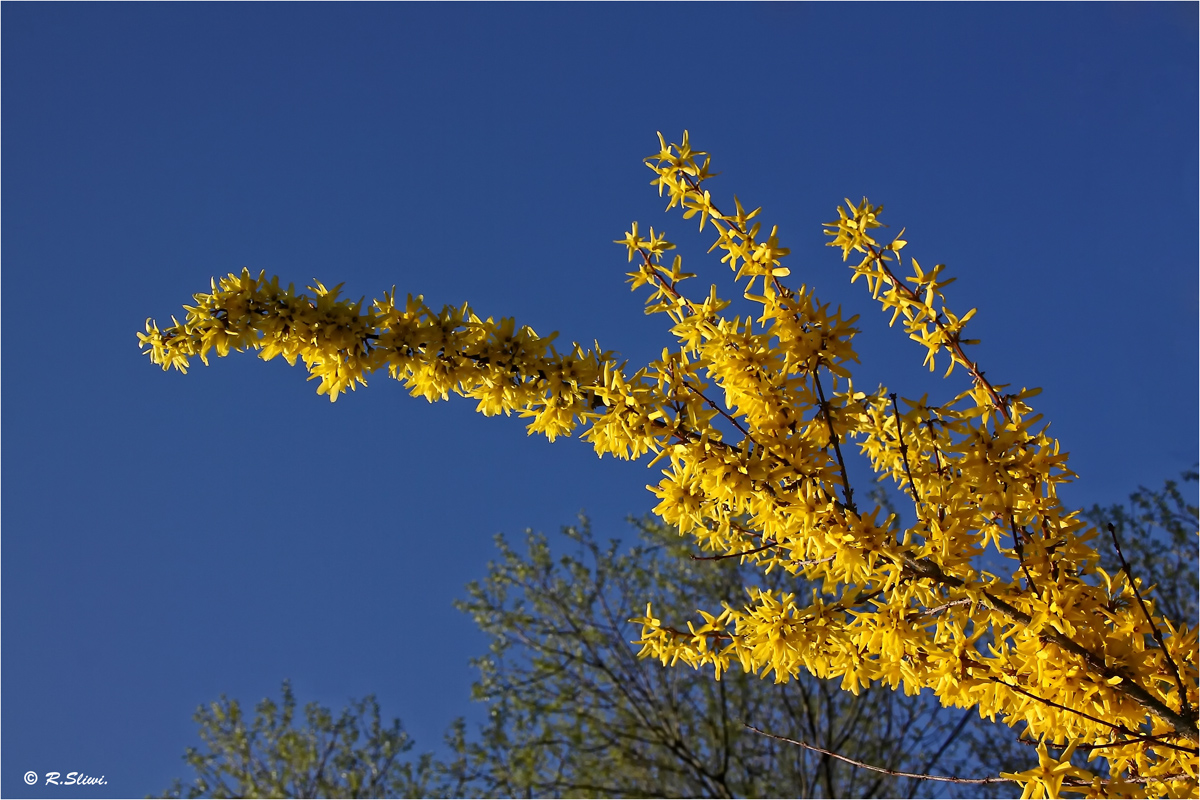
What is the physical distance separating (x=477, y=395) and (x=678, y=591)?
939 cm

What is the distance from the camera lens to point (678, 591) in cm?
1206

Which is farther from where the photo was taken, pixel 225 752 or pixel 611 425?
pixel 225 752

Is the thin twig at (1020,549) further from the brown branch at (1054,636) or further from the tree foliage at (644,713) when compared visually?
the tree foliage at (644,713)

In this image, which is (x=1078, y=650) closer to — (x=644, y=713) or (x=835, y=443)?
(x=835, y=443)

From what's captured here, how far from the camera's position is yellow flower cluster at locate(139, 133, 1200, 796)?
2824 mm

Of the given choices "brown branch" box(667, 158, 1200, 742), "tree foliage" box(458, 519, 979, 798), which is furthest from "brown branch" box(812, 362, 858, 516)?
"tree foliage" box(458, 519, 979, 798)

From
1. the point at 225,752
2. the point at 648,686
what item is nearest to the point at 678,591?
the point at 648,686

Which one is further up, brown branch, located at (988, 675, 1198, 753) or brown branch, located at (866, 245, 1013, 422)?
brown branch, located at (866, 245, 1013, 422)

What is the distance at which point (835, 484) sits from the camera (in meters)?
2.91

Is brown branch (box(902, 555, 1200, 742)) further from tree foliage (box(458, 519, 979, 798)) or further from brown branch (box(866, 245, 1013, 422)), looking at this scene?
tree foliage (box(458, 519, 979, 798))

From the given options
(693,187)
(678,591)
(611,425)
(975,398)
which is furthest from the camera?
(678,591)

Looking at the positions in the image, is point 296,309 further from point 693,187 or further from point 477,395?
point 693,187

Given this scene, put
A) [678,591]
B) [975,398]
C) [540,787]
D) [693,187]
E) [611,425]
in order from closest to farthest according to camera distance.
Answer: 1. [611,425]
2. [975,398]
3. [693,187]
4. [540,787]
5. [678,591]

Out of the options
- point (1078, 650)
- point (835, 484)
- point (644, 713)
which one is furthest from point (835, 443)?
point (644, 713)
